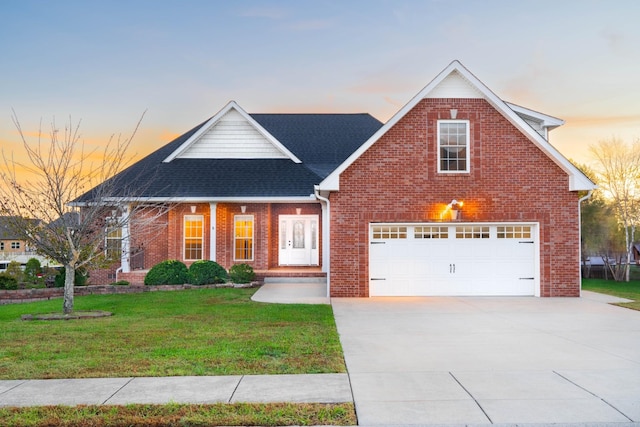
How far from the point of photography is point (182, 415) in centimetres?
532

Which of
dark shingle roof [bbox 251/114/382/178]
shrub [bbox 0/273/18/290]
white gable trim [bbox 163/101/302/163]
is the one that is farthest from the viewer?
dark shingle roof [bbox 251/114/382/178]

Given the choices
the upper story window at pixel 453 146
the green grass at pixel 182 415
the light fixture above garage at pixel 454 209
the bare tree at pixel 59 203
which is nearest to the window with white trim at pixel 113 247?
the bare tree at pixel 59 203

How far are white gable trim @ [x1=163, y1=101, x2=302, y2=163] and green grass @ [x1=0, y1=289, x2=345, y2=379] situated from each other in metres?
10.3

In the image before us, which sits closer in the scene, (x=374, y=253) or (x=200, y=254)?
(x=374, y=253)

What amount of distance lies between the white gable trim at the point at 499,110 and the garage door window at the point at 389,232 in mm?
1859

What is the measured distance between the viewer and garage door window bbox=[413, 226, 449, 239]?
53.9 feet

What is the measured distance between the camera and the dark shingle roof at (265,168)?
21.5 meters

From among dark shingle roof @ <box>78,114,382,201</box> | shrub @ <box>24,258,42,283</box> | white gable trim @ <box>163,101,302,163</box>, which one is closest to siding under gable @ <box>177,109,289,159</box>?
white gable trim @ <box>163,101,302,163</box>

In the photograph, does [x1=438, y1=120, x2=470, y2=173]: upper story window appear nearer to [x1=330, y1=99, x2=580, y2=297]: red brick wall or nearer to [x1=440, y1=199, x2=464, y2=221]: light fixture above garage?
[x1=330, y1=99, x2=580, y2=297]: red brick wall

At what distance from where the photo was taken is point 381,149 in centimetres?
1623

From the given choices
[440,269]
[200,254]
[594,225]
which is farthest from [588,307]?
[594,225]

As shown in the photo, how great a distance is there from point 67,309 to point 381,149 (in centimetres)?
975

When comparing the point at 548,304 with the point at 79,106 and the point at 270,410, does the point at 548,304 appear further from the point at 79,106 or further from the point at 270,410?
the point at 79,106

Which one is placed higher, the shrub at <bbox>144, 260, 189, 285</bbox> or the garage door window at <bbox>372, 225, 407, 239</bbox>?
the garage door window at <bbox>372, 225, 407, 239</bbox>
